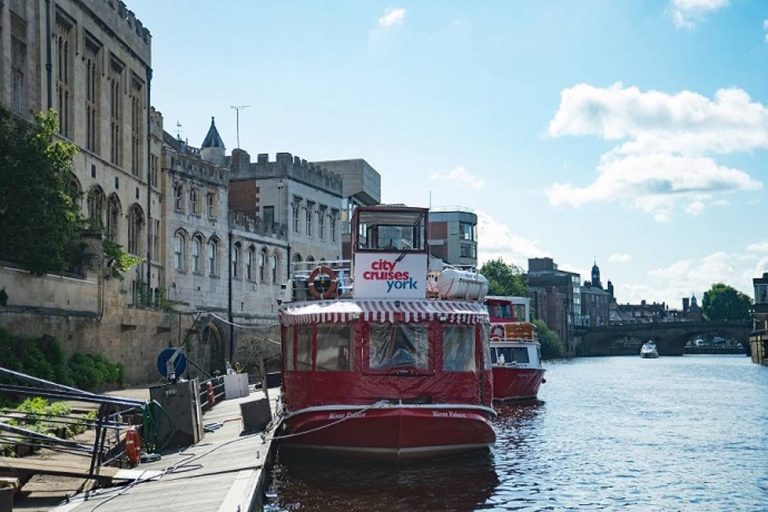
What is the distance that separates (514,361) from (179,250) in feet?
66.9

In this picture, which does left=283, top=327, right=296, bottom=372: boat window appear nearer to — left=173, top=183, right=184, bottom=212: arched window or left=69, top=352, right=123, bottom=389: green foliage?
left=69, top=352, right=123, bottom=389: green foliage

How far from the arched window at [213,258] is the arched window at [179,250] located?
9.02ft

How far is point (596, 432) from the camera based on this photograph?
114 ft

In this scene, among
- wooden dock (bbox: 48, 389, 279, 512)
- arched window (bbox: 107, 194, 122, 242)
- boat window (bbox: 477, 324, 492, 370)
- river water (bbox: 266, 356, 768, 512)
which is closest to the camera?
wooden dock (bbox: 48, 389, 279, 512)

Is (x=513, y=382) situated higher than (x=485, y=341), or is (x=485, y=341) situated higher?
(x=485, y=341)

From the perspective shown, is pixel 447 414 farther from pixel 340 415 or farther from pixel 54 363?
pixel 54 363

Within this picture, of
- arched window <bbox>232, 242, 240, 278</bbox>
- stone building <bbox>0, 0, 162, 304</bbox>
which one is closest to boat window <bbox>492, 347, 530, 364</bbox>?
stone building <bbox>0, 0, 162, 304</bbox>

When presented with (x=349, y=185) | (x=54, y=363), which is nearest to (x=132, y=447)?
(x=54, y=363)

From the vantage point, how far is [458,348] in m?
23.4

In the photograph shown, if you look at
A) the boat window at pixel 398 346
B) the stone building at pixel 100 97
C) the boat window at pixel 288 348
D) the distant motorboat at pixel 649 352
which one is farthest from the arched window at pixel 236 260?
the distant motorboat at pixel 649 352

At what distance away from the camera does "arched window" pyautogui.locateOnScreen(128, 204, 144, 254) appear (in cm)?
4859

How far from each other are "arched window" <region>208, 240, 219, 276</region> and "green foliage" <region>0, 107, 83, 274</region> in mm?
26646

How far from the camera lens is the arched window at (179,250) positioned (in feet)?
177

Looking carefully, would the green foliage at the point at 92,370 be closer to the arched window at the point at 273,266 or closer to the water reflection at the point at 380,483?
the water reflection at the point at 380,483
